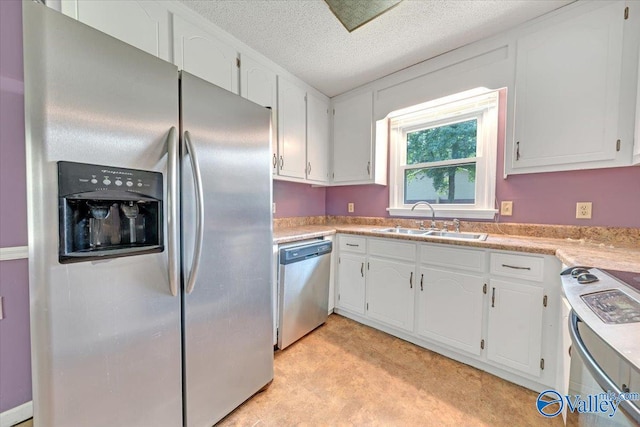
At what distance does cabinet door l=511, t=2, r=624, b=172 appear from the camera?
1.38 meters

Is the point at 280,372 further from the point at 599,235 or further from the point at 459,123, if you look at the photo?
the point at 459,123

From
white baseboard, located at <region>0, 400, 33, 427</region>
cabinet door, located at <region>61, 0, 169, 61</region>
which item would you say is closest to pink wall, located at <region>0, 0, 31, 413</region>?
white baseboard, located at <region>0, 400, 33, 427</region>

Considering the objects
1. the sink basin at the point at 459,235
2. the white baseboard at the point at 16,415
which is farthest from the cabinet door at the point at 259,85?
the white baseboard at the point at 16,415

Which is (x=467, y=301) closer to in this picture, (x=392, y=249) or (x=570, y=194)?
(x=392, y=249)

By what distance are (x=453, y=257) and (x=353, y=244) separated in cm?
85

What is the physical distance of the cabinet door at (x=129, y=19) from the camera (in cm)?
113

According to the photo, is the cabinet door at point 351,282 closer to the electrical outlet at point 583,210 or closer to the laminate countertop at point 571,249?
the laminate countertop at point 571,249

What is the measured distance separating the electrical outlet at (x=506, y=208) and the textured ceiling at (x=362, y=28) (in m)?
1.28

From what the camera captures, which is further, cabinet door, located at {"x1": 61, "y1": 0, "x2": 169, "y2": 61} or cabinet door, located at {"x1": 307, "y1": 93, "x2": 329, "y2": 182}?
cabinet door, located at {"x1": 307, "y1": 93, "x2": 329, "y2": 182}

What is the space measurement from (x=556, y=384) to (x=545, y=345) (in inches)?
7.8

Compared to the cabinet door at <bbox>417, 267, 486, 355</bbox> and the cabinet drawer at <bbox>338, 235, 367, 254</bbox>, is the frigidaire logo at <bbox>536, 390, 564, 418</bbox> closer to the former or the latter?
the cabinet door at <bbox>417, 267, 486, 355</bbox>

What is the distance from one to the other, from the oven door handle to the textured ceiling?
71.5 inches

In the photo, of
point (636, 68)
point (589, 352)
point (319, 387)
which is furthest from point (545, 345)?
point (636, 68)

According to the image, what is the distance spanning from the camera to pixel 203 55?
1598 millimetres
